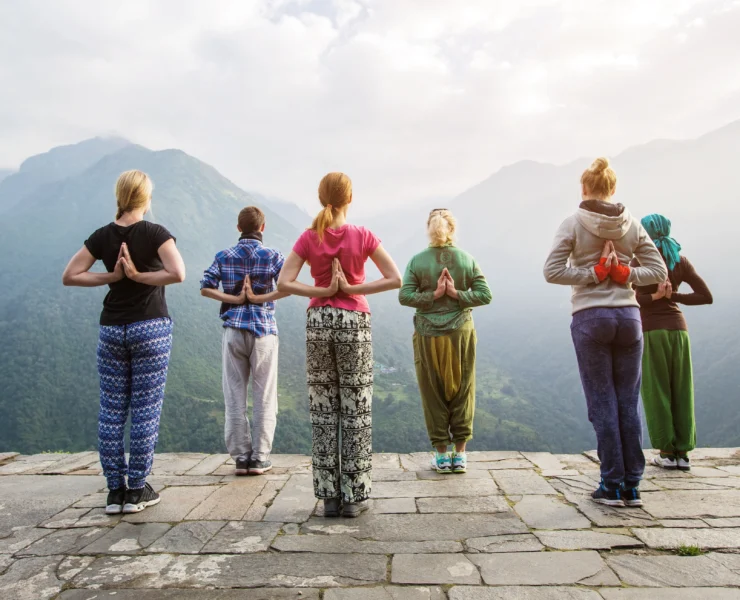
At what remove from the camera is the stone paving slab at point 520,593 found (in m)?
2.12

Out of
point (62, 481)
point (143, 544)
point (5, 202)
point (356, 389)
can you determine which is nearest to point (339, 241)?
point (356, 389)

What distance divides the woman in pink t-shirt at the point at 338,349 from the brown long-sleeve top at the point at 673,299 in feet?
7.40

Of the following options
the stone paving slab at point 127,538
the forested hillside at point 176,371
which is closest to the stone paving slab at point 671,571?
the stone paving slab at point 127,538

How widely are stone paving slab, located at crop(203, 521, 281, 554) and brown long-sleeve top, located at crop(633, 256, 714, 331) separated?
3.19 metres

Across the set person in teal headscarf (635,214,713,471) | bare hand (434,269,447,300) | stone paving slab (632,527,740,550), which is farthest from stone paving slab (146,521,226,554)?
person in teal headscarf (635,214,713,471)

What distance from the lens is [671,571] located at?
232 centimetres

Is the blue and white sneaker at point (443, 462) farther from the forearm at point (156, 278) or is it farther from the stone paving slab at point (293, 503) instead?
the forearm at point (156, 278)

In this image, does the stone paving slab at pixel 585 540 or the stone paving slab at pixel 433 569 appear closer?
the stone paving slab at pixel 433 569

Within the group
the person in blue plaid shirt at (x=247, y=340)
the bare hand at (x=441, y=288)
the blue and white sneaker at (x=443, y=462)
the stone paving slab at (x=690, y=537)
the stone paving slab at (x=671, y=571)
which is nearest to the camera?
the stone paving slab at (x=671, y=571)

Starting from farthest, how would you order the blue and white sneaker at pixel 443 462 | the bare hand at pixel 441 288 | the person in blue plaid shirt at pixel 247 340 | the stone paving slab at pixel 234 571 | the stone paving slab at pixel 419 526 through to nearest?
1. the person in blue plaid shirt at pixel 247 340
2. the blue and white sneaker at pixel 443 462
3. the bare hand at pixel 441 288
4. the stone paving slab at pixel 419 526
5. the stone paving slab at pixel 234 571

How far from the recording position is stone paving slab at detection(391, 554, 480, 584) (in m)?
2.29

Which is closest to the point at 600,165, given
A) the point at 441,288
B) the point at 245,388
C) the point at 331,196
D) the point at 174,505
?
the point at 441,288

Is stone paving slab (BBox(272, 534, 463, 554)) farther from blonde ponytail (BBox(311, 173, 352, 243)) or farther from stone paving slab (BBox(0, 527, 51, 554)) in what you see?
blonde ponytail (BBox(311, 173, 352, 243))

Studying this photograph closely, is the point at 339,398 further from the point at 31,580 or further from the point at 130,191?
the point at 130,191
